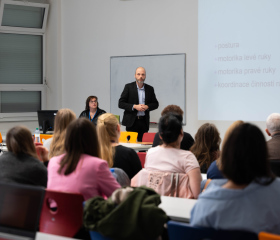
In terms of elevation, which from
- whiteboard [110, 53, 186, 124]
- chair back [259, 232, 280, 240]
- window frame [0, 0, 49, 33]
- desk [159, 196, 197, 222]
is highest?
window frame [0, 0, 49, 33]

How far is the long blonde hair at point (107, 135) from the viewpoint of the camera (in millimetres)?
3574

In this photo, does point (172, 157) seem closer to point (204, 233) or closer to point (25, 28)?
point (204, 233)

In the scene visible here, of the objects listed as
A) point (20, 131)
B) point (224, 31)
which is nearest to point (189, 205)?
point (20, 131)

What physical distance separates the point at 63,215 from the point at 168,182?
959 mm

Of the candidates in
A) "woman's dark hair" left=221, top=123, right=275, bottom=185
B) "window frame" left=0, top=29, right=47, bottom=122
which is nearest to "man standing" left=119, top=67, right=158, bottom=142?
"window frame" left=0, top=29, right=47, bottom=122

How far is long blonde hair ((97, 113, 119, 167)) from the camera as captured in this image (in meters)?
3.57

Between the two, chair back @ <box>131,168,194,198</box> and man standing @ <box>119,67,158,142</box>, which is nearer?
chair back @ <box>131,168,194,198</box>

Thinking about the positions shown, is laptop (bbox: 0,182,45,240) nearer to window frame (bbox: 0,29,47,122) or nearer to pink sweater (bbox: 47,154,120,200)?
pink sweater (bbox: 47,154,120,200)

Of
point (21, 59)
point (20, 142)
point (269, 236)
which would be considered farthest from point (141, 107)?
point (269, 236)

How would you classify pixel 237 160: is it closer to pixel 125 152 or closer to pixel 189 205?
pixel 189 205

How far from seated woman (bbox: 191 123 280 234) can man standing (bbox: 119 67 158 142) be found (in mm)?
6086

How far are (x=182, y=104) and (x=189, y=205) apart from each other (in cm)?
574

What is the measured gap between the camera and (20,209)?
7.76 ft

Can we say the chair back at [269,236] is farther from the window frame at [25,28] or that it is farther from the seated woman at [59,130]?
the window frame at [25,28]
